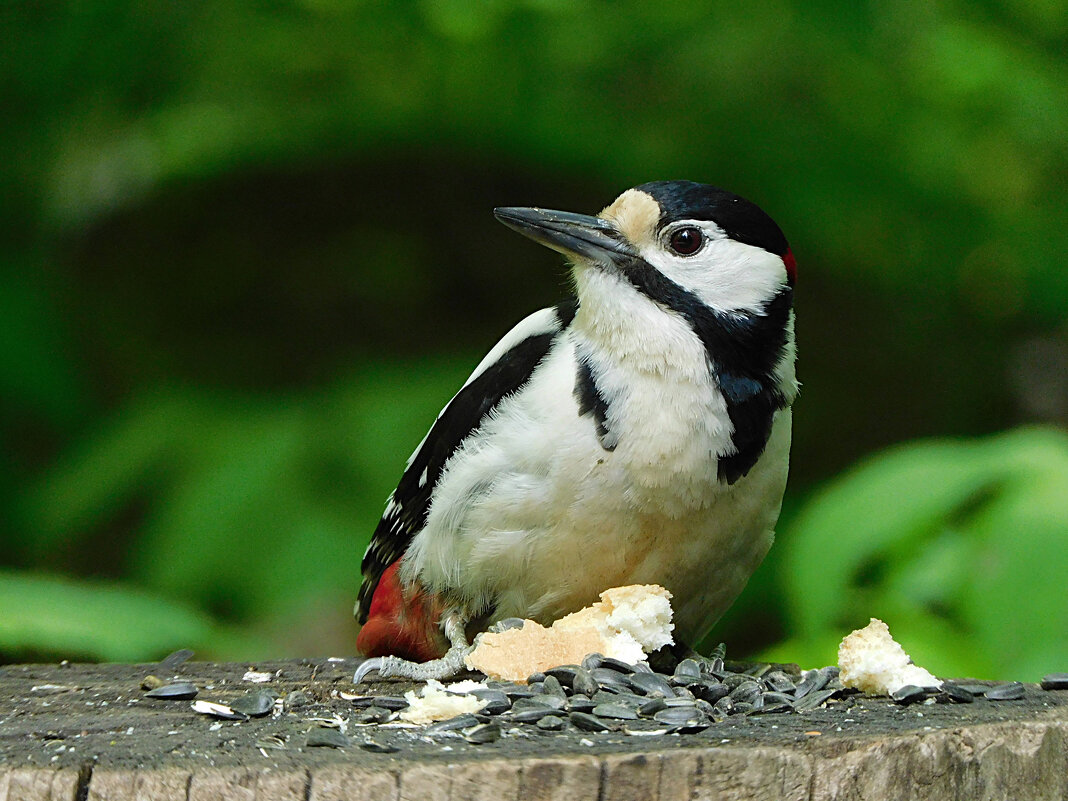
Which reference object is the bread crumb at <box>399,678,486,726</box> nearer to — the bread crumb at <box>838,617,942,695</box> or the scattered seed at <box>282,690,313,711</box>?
the scattered seed at <box>282,690,313,711</box>

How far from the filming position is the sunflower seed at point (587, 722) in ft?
7.15

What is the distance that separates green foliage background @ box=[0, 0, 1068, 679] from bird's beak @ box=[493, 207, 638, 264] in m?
1.36

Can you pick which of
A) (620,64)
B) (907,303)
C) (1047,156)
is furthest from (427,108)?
(1047,156)

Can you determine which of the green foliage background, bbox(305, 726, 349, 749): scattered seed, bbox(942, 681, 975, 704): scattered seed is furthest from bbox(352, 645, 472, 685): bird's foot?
the green foliage background

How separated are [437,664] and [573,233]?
110 cm

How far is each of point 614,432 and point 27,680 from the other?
146 centimetres

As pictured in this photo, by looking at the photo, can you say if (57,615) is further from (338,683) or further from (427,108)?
(427,108)

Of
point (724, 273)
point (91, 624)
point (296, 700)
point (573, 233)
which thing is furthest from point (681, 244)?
point (91, 624)

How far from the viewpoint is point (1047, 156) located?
5586 millimetres

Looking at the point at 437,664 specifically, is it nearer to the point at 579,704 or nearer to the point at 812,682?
the point at 579,704

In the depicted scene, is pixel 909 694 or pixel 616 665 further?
pixel 616 665

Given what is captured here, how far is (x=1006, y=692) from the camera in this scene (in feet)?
8.26

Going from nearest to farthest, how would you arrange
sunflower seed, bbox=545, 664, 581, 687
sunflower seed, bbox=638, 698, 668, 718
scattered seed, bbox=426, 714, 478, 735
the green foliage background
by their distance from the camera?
scattered seed, bbox=426, 714, 478, 735 → sunflower seed, bbox=638, 698, 668, 718 → sunflower seed, bbox=545, 664, 581, 687 → the green foliage background

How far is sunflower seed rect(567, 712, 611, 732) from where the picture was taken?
2.18 metres
